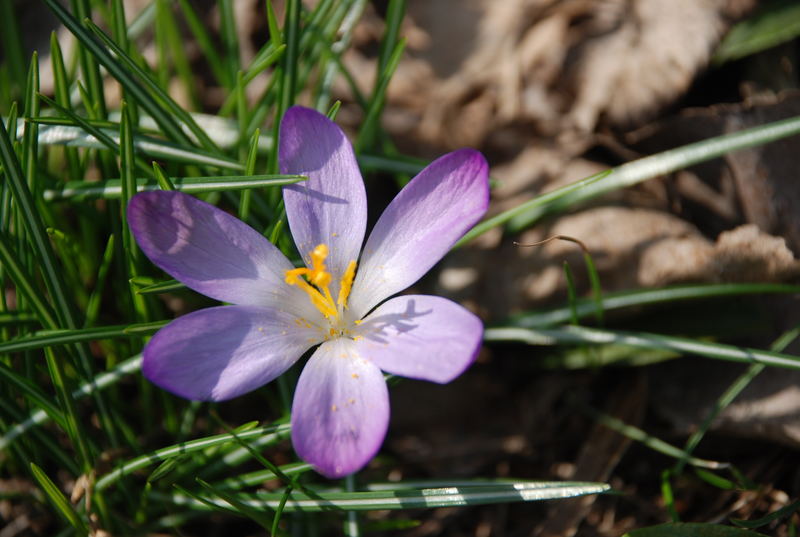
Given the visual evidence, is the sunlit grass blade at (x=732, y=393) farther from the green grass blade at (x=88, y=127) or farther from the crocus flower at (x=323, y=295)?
the green grass blade at (x=88, y=127)

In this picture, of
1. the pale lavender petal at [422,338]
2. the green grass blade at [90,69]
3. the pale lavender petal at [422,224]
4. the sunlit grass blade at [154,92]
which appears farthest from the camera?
the green grass blade at [90,69]

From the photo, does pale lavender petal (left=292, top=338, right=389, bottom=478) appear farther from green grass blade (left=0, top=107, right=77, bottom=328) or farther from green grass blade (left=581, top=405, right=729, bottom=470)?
green grass blade (left=581, top=405, right=729, bottom=470)

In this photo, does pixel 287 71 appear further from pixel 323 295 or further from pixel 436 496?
pixel 436 496

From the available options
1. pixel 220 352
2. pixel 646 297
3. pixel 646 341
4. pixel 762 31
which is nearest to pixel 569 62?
pixel 762 31

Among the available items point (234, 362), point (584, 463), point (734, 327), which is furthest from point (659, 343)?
point (234, 362)

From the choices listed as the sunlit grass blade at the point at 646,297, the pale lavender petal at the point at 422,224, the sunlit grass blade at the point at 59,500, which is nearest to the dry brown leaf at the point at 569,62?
the sunlit grass blade at the point at 646,297

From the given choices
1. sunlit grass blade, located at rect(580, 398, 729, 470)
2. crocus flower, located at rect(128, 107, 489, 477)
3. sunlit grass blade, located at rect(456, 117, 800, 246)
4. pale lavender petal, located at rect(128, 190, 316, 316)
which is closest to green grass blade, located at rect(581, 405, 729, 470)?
sunlit grass blade, located at rect(580, 398, 729, 470)
